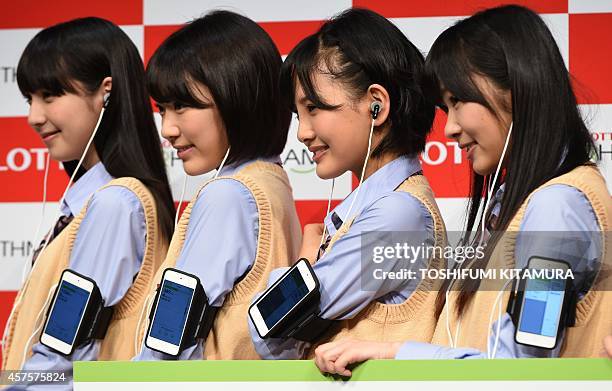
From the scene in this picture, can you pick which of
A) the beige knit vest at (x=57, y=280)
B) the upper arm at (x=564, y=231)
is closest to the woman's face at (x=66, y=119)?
the beige knit vest at (x=57, y=280)

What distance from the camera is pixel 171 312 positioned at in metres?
2.01

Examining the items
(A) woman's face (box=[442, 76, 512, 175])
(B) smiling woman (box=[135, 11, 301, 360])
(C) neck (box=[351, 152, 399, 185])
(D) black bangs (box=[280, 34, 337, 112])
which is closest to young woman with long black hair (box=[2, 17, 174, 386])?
(B) smiling woman (box=[135, 11, 301, 360])

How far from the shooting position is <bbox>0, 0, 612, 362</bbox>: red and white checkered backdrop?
2648 mm

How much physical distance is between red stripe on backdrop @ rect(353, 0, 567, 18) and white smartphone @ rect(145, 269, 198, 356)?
1.14m

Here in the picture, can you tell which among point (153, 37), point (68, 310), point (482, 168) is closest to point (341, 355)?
point (482, 168)

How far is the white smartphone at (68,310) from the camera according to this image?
219 centimetres

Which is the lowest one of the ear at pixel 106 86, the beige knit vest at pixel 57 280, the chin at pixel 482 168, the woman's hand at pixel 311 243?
the beige knit vest at pixel 57 280

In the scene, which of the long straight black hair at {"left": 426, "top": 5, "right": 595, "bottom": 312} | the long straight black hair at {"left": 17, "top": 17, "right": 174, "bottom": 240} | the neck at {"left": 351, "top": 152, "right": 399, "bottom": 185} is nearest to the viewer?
the long straight black hair at {"left": 426, "top": 5, "right": 595, "bottom": 312}

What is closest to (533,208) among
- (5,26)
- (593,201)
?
(593,201)

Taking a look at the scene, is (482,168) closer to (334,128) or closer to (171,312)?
(334,128)

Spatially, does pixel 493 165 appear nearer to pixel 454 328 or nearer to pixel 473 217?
pixel 473 217

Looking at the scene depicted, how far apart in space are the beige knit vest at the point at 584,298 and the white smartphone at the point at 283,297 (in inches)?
12.2

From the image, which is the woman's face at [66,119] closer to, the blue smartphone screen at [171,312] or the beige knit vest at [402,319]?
the blue smartphone screen at [171,312]

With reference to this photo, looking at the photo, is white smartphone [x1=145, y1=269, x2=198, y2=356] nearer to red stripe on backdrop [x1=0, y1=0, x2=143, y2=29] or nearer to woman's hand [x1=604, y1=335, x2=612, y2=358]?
woman's hand [x1=604, y1=335, x2=612, y2=358]
